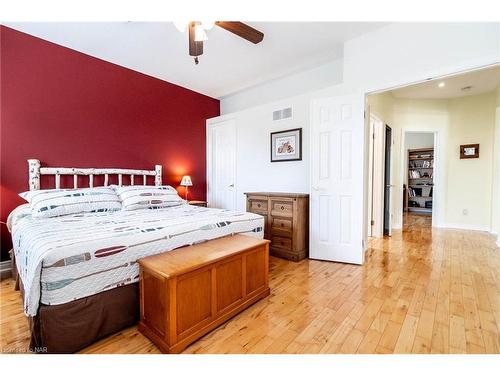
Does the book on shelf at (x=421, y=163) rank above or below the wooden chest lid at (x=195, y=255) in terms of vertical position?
above

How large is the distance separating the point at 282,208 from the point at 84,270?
2274 mm

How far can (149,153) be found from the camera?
3.86 metres

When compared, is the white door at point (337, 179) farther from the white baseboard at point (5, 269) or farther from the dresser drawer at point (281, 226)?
the white baseboard at point (5, 269)

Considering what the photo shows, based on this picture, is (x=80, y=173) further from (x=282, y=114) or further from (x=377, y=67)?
(x=377, y=67)

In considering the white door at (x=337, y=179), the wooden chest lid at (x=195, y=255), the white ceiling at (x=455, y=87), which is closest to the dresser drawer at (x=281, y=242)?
the white door at (x=337, y=179)

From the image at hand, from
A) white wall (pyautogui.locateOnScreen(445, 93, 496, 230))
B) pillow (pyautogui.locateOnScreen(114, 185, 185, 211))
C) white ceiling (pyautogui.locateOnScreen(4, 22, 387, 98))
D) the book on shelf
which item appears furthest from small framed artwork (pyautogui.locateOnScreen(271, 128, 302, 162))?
the book on shelf

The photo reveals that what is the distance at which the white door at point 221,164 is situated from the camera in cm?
444

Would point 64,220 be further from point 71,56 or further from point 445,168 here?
point 445,168

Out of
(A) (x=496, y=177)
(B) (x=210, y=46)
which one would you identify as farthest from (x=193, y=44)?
(A) (x=496, y=177)

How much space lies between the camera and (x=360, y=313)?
185 cm

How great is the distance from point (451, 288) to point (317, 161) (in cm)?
182

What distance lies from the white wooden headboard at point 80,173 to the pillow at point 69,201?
0.80ft

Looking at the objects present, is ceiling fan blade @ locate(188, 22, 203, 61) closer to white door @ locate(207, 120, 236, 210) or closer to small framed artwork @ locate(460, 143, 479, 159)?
white door @ locate(207, 120, 236, 210)

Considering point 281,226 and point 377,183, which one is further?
point 377,183
